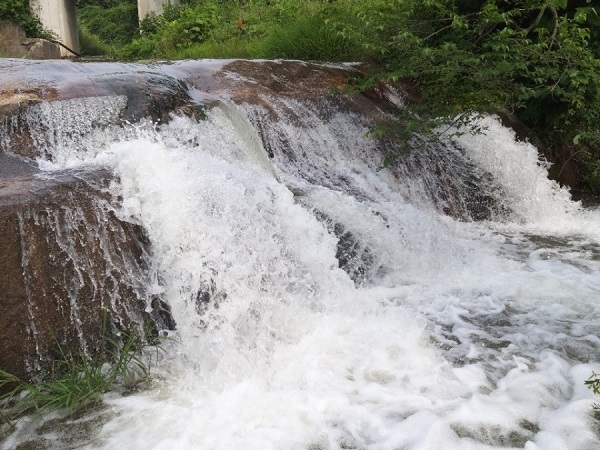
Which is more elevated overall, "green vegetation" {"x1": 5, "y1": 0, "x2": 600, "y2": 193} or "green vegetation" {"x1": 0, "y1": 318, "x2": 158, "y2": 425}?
"green vegetation" {"x1": 5, "y1": 0, "x2": 600, "y2": 193}

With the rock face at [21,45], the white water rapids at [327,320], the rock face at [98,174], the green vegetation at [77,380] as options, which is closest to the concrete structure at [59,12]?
the rock face at [21,45]

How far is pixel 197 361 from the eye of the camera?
2.92m

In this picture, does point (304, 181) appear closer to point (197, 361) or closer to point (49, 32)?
point (197, 361)

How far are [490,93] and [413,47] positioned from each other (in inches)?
37.5

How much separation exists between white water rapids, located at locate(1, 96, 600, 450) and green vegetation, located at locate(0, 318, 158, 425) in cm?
10

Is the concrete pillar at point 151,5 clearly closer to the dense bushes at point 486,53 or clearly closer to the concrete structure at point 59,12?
the concrete structure at point 59,12

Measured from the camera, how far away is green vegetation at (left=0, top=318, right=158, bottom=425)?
256 centimetres

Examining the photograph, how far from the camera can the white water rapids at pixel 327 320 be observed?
2404mm

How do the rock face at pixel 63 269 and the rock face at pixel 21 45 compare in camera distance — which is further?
the rock face at pixel 21 45

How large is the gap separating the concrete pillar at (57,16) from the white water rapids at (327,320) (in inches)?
621

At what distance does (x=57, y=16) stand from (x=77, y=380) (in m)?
18.4

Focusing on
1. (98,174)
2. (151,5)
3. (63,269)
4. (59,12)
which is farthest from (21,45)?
(63,269)

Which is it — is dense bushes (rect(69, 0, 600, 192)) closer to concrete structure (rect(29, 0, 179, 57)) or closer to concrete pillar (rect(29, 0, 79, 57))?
concrete structure (rect(29, 0, 179, 57))

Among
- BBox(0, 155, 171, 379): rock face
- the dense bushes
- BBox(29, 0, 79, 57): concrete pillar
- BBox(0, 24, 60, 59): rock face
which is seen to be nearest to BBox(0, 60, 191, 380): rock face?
BBox(0, 155, 171, 379): rock face
